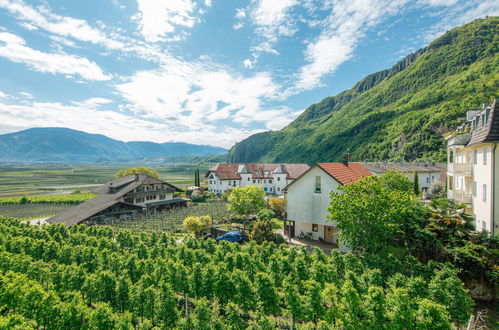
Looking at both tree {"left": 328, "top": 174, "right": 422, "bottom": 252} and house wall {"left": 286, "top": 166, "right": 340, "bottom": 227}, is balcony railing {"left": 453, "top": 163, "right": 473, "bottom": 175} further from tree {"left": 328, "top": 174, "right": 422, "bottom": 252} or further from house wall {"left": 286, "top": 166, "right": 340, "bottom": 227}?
house wall {"left": 286, "top": 166, "right": 340, "bottom": 227}

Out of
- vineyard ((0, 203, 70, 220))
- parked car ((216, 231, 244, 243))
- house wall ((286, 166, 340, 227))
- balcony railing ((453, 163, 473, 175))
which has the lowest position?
vineyard ((0, 203, 70, 220))

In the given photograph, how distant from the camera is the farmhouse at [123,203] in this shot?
34966 millimetres

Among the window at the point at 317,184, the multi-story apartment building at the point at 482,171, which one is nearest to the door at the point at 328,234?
the window at the point at 317,184

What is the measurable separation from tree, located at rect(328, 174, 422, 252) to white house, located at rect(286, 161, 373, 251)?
226 inches

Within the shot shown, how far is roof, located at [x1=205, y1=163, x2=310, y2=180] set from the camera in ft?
212

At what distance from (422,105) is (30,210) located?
491ft

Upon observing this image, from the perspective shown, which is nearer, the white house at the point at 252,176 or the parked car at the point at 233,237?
the parked car at the point at 233,237

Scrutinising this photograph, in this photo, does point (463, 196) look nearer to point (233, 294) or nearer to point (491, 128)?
point (491, 128)

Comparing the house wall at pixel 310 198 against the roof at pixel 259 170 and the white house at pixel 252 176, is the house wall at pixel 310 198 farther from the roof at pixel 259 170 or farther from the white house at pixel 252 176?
the roof at pixel 259 170

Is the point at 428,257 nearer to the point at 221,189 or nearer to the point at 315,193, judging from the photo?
the point at 315,193

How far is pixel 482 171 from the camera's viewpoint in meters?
17.7

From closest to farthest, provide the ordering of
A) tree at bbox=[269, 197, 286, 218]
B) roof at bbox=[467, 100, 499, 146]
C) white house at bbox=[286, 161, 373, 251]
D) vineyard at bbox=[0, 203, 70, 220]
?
roof at bbox=[467, 100, 499, 146], white house at bbox=[286, 161, 373, 251], tree at bbox=[269, 197, 286, 218], vineyard at bbox=[0, 203, 70, 220]

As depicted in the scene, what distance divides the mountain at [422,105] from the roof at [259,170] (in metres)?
49.3

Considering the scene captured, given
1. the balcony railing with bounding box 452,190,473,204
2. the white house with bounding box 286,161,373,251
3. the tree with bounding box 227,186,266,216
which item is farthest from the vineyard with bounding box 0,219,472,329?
the tree with bounding box 227,186,266,216
